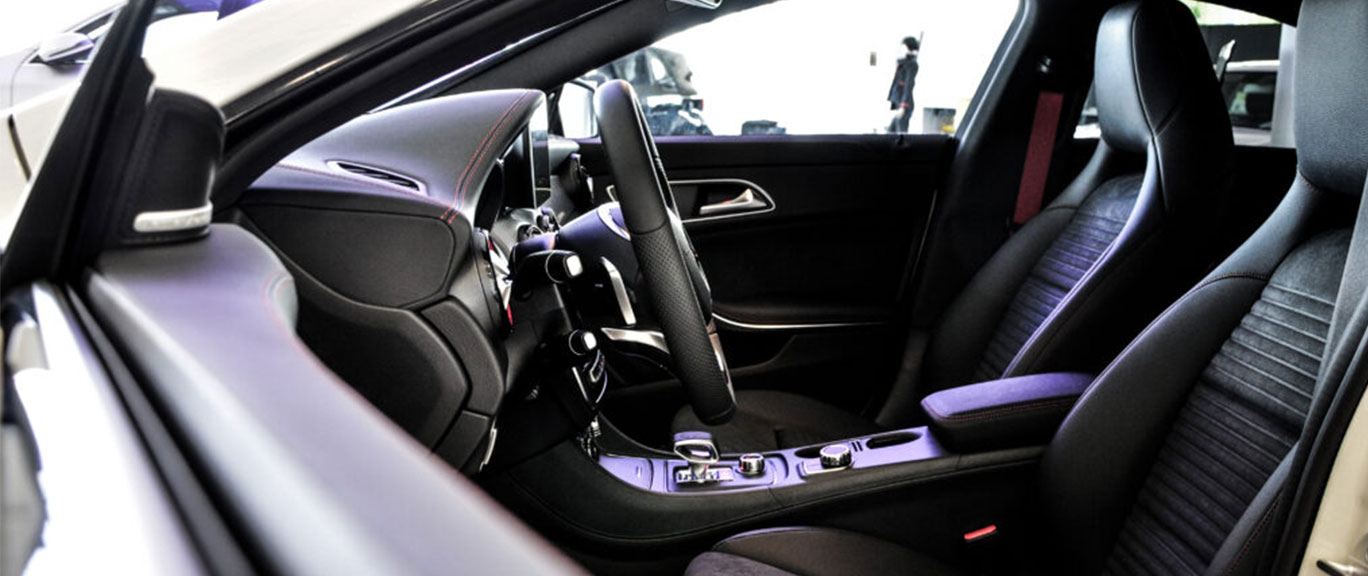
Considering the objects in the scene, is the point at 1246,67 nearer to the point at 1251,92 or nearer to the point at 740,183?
the point at 1251,92

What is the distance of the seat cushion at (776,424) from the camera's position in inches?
73.3

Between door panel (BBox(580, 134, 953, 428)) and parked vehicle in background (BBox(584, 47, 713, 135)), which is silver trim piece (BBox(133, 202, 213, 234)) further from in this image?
parked vehicle in background (BBox(584, 47, 713, 135))

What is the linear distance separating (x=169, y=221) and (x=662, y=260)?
546mm

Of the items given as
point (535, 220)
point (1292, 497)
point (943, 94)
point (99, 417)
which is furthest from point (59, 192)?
point (943, 94)

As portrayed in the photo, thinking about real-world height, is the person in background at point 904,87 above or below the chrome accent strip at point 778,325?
above

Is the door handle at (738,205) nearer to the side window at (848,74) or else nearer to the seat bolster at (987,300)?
the side window at (848,74)

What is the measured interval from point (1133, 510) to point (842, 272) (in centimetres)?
129

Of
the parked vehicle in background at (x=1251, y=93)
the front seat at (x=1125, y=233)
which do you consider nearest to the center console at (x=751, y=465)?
the front seat at (x=1125, y=233)

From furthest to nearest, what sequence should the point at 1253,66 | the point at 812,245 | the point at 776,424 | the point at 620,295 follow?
the point at 1253,66, the point at 812,245, the point at 776,424, the point at 620,295

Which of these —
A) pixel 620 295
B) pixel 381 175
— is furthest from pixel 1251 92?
pixel 381 175

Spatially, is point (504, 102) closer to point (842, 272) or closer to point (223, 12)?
point (223, 12)

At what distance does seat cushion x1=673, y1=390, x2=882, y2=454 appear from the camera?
1861mm

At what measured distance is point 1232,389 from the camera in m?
1.22

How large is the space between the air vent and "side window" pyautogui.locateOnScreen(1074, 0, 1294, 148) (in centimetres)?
155
